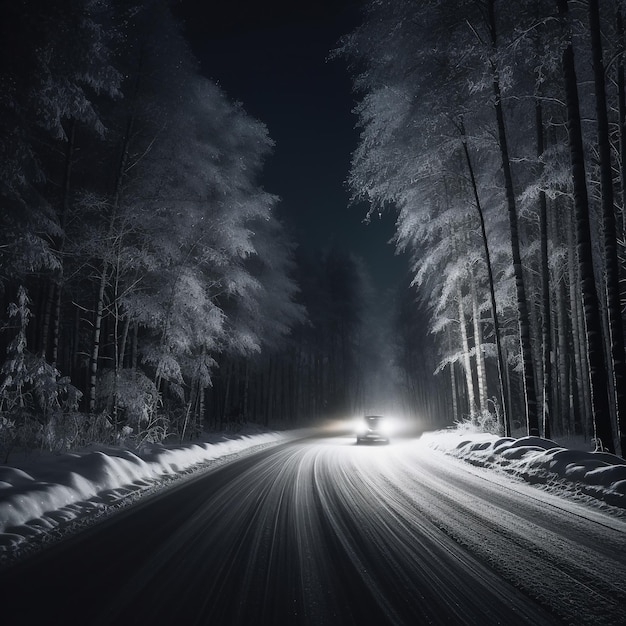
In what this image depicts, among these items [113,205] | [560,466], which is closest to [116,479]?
[560,466]

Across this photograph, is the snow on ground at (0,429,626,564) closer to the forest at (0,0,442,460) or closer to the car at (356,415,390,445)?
the forest at (0,0,442,460)

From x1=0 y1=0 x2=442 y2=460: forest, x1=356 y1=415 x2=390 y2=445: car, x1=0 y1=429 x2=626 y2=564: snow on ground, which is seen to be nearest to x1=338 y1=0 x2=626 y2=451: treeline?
x1=0 y1=429 x2=626 y2=564: snow on ground

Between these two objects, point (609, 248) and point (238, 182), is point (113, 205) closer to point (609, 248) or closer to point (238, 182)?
point (238, 182)

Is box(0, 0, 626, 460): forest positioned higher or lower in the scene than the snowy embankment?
higher

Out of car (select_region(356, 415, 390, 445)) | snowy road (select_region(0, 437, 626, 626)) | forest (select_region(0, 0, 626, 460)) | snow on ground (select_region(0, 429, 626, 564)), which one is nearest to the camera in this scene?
snowy road (select_region(0, 437, 626, 626))

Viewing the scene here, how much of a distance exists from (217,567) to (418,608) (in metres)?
1.62

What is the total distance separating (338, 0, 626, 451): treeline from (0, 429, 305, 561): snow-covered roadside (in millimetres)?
8215

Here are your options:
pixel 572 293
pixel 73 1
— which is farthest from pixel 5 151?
pixel 572 293

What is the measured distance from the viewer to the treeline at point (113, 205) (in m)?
7.29

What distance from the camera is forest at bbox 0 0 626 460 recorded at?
284 inches

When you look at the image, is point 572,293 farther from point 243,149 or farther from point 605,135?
point 243,149

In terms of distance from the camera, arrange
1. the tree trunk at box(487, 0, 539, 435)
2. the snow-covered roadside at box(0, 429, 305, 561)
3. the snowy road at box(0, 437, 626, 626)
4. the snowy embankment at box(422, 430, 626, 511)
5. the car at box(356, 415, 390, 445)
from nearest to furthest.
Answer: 1. the snowy road at box(0, 437, 626, 626)
2. the snow-covered roadside at box(0, 429, 305, 561)
3. the snowy embankment at box(422, 430, 626, 511)
4. the tree trunk at box(487, 0, 539, 435)
5. the car at box(356, 415, 390, 445)

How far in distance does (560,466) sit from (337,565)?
4493 millimetres

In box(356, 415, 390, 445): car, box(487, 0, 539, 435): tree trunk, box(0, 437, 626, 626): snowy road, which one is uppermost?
box(487, 0, 539, 435): tree trunk
